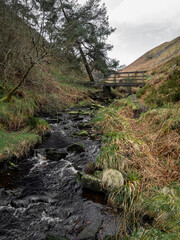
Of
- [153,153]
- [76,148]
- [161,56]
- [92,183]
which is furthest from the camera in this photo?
[161,56]

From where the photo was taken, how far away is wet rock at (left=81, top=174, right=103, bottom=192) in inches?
122

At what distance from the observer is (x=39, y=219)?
265 cm

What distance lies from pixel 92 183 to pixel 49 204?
Answer: 968 mm

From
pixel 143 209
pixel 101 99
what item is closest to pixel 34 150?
pixel 143 209

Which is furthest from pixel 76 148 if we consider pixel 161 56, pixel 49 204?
pixel 161 56

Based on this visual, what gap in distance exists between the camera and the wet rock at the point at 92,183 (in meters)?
3.11

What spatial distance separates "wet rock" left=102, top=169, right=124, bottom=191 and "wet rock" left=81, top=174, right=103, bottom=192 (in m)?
0.13

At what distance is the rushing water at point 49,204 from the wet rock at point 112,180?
306mm

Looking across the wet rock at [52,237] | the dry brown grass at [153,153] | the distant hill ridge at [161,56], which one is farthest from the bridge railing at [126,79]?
the wet rock at [52,237]

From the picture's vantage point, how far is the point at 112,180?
296cm

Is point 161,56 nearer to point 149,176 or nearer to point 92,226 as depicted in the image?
point 149,176

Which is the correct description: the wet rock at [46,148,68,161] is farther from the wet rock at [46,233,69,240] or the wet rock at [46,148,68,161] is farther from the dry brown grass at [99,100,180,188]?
the wet rock at [46,233,69,240]

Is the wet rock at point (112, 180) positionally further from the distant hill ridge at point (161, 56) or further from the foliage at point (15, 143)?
the distant hill ridge at point (161, 56)

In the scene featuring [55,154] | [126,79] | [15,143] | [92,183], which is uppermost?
[126,79]
